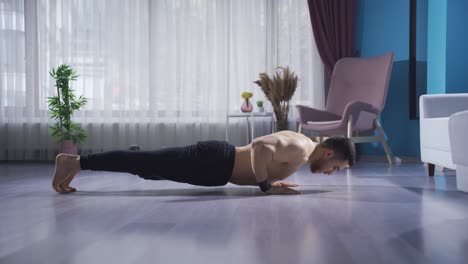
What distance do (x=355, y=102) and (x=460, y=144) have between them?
1.98 m

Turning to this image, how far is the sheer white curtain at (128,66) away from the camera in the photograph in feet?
19.8

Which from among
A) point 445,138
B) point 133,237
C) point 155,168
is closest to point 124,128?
point 155,168

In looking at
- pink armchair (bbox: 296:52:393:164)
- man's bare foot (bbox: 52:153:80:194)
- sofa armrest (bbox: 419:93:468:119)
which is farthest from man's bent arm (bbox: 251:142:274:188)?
pink armchair (bbox: 296:52:393:164)

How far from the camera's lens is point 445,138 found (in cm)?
345

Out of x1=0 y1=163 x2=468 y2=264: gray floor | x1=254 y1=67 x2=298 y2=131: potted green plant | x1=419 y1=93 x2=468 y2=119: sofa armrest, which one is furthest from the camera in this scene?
x1=254 y1=67 x2=298 y2=131: potted green plant

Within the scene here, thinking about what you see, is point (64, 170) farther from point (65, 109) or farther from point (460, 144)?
point (65, 109)

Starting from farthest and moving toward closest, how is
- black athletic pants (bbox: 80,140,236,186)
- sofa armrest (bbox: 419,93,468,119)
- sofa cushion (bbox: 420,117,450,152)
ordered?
sofa armrest (bbox: 419,93,468,119) < sofa cushion (bbox: 420,117,450,152) < black athletic pants (bbox: 80,140,236,186)

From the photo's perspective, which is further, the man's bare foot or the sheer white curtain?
the sheer white curtain

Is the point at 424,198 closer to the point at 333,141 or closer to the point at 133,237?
the point at 333,141

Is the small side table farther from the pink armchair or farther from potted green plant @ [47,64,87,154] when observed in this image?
potted green plant @ [47,64,87,154]

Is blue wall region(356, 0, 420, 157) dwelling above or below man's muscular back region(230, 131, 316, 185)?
above

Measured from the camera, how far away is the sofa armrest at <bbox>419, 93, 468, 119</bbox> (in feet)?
12.8

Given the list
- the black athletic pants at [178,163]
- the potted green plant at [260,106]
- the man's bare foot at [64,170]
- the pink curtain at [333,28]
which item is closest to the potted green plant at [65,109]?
the potted green plant at [260,106]

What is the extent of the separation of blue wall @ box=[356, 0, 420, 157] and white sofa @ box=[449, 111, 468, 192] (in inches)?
100
